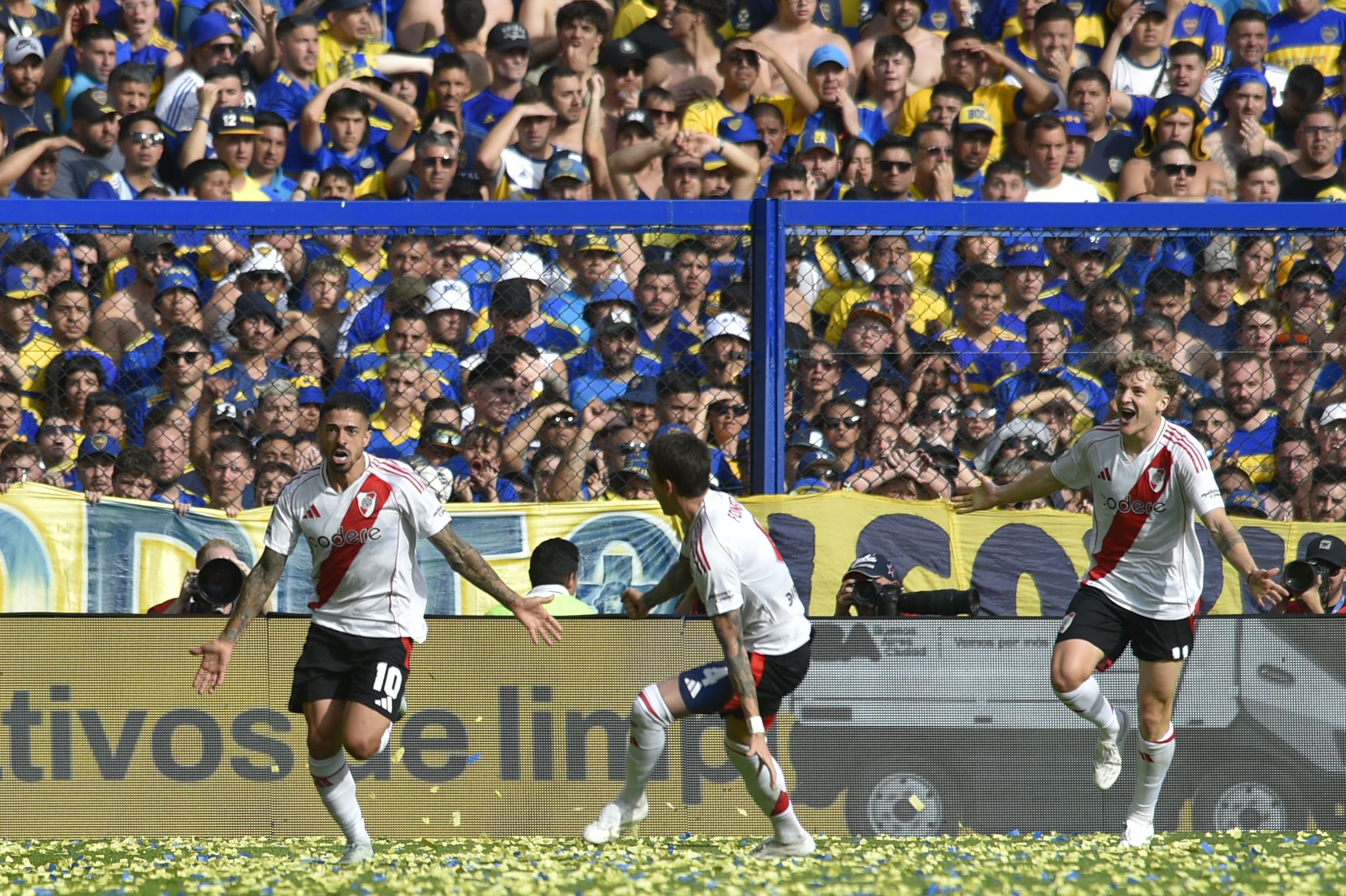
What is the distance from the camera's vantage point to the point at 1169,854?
6215 millimetres

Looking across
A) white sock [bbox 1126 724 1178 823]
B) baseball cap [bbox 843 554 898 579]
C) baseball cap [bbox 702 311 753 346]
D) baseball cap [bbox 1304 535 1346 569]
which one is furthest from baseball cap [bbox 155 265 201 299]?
baseball cap [bbox 1304 535 1346 569]

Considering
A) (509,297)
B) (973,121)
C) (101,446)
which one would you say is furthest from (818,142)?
(101,446)

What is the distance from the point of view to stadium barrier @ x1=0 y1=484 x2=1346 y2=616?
8156 mm

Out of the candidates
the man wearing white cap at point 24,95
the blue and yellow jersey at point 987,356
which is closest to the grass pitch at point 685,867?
the blue and yellow jersey at point 987,356

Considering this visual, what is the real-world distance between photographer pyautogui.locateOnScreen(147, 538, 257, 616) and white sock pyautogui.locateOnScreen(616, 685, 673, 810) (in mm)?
1842

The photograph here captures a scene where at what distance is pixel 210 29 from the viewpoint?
34.7 feet

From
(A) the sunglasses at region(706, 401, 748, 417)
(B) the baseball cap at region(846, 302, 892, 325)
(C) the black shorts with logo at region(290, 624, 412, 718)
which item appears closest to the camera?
(C) the black shorts with logo at region(290, 624, 412, 718)

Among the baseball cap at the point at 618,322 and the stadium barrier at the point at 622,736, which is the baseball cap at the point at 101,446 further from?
the baseball cap at the point at 618,322

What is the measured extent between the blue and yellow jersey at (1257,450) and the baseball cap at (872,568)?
2.28 meters

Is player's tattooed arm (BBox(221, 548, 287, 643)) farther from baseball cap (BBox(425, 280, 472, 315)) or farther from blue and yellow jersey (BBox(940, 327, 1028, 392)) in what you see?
blue and yellow jersey (BBox(940, 327, 1028, 392))

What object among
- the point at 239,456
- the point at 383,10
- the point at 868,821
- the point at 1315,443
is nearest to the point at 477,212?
the point at 239,456

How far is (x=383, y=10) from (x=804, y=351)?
4759mm

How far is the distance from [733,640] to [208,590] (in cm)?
284

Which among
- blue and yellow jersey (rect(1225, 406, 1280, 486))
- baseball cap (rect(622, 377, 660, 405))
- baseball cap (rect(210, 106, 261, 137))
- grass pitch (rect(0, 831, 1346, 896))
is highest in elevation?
baseball cap (rect(210, 106, 261, 137))
